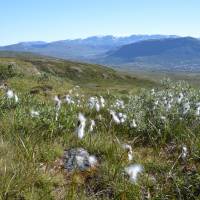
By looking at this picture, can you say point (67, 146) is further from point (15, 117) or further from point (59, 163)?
point (15, 117)

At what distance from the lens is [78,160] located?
7.02 meters

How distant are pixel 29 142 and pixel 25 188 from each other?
1510 millimetres

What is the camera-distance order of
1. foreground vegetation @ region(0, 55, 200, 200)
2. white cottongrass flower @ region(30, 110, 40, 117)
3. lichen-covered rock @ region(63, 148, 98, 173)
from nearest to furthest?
1. foreground vegetation @ region(0, 55, 200, 200)
2. lichen-covered rock @ region(63, 148, 98, 173)
3. white cottongrass flower @ region(30, 110, 40, 117)

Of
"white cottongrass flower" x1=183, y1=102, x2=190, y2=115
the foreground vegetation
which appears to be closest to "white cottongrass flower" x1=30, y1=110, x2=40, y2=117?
the foreground vegetation

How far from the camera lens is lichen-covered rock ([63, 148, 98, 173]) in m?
6.78

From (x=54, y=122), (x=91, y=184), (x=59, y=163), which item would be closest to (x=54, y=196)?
(x=91, y=184)

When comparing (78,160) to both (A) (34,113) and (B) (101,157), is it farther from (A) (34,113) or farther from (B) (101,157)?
(A) (34,113)

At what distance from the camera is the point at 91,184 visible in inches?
250

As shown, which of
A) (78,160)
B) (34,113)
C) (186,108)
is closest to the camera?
(78,160)

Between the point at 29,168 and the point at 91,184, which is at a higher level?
the point at 29,168

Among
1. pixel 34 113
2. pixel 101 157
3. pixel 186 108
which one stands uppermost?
pixel 34 113

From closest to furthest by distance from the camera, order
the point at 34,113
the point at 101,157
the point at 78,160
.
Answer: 1. the point at 78,160
2. the point at 101,157
3. the point at 34,113

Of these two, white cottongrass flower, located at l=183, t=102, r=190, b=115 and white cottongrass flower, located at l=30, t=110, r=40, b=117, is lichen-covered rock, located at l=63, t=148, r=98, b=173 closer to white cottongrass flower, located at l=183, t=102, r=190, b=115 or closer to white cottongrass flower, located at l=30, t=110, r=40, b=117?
white cottongrass flower, located at l=30, t=110, r=40, b=117

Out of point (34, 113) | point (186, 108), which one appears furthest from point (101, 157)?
point (186, 108)
